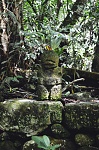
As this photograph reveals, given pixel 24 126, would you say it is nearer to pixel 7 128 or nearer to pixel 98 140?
pixel 7 128

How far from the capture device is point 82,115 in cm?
219

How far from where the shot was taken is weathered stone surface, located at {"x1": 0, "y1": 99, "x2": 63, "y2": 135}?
2252mm

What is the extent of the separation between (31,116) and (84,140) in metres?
0.62

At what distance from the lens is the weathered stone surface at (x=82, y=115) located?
2139 mm

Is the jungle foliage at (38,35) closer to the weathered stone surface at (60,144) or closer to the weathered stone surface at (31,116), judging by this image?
the weathered stone surface at (31,116)

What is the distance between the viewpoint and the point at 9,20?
3.15 meters

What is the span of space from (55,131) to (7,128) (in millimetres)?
534

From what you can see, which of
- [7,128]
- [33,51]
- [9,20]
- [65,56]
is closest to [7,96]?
[7,128]

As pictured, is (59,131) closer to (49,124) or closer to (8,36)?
(49,124)

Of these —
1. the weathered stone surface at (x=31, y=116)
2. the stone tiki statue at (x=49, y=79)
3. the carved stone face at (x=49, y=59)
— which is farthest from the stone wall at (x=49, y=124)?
the carved stone face at (x=49, y=59)

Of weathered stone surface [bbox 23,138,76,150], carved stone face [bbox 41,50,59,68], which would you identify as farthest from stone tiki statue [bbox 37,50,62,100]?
weathered stone surface [bbox 23,138,76,150]

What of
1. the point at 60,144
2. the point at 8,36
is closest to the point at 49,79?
the point at 60,144

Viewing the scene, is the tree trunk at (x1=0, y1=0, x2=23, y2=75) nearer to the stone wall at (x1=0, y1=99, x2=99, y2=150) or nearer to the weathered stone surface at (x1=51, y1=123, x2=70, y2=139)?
the stone wall at (x1=0, y1=99, x2=99, y2=150)

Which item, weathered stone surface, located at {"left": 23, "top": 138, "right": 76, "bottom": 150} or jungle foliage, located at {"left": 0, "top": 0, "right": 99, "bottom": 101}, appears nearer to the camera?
weathered stone surface, located at {"left": 23, "top": 138, "right": 76, "bottom": 150}
